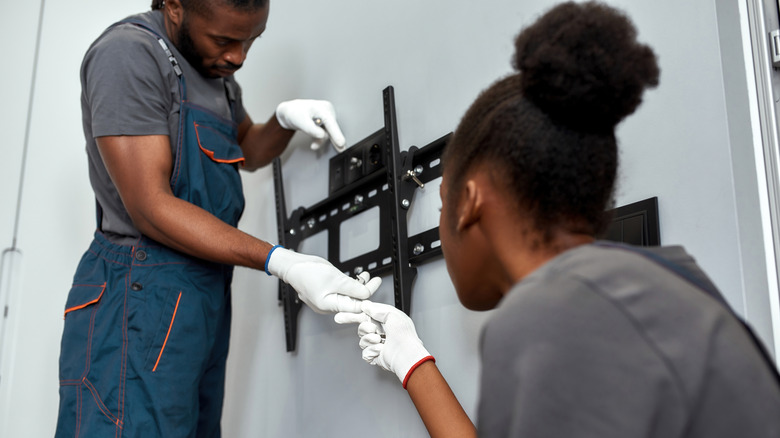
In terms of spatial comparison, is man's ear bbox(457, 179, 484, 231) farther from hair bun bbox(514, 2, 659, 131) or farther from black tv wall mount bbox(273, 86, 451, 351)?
black tv wall mount bbox(273, 86, 451, 351)

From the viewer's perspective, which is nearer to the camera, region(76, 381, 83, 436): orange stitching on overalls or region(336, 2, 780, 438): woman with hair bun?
region(336, 2, 780, 438): woman with hair bun

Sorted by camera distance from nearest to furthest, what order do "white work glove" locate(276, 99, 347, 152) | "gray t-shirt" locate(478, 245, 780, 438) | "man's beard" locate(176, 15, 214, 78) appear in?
"gray t-shirt" locate(478, 245, 780, 438), "man's beard" locate(176, 15, 214, 78), "white work glove" locate(276, 99, 347, 152)

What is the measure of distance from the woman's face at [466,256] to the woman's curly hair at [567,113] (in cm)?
7

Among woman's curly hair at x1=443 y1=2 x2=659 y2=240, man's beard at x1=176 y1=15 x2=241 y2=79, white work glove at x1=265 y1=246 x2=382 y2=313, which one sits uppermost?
man's beard at x1=176 y1=15 x2=241 y2=79

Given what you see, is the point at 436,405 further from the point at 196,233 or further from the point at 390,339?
the point at 196,233

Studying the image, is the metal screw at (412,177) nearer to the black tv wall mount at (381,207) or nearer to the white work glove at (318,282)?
the black tv wall mount at (381,207)

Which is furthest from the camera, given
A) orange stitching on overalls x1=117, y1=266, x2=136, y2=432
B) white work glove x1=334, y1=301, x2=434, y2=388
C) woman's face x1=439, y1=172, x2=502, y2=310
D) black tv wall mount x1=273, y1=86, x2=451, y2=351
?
black tv wall mount x1=273, y1=86, x2=451, y2=351

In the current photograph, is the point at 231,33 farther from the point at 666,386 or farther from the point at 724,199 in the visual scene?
the point at 666,386

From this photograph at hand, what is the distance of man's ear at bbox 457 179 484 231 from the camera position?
0.68m

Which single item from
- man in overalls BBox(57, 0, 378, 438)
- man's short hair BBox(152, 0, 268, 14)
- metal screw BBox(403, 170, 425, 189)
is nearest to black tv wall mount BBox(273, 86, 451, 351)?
metal screw BBox(403, 170, 425, 189)

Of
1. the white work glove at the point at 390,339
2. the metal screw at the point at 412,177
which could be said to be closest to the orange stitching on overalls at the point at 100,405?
the white work glove at the point at 390,339

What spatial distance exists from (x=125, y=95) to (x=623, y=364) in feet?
3.77

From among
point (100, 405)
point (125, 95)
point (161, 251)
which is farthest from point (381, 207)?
point (100, 405)

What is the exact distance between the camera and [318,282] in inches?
49.2
